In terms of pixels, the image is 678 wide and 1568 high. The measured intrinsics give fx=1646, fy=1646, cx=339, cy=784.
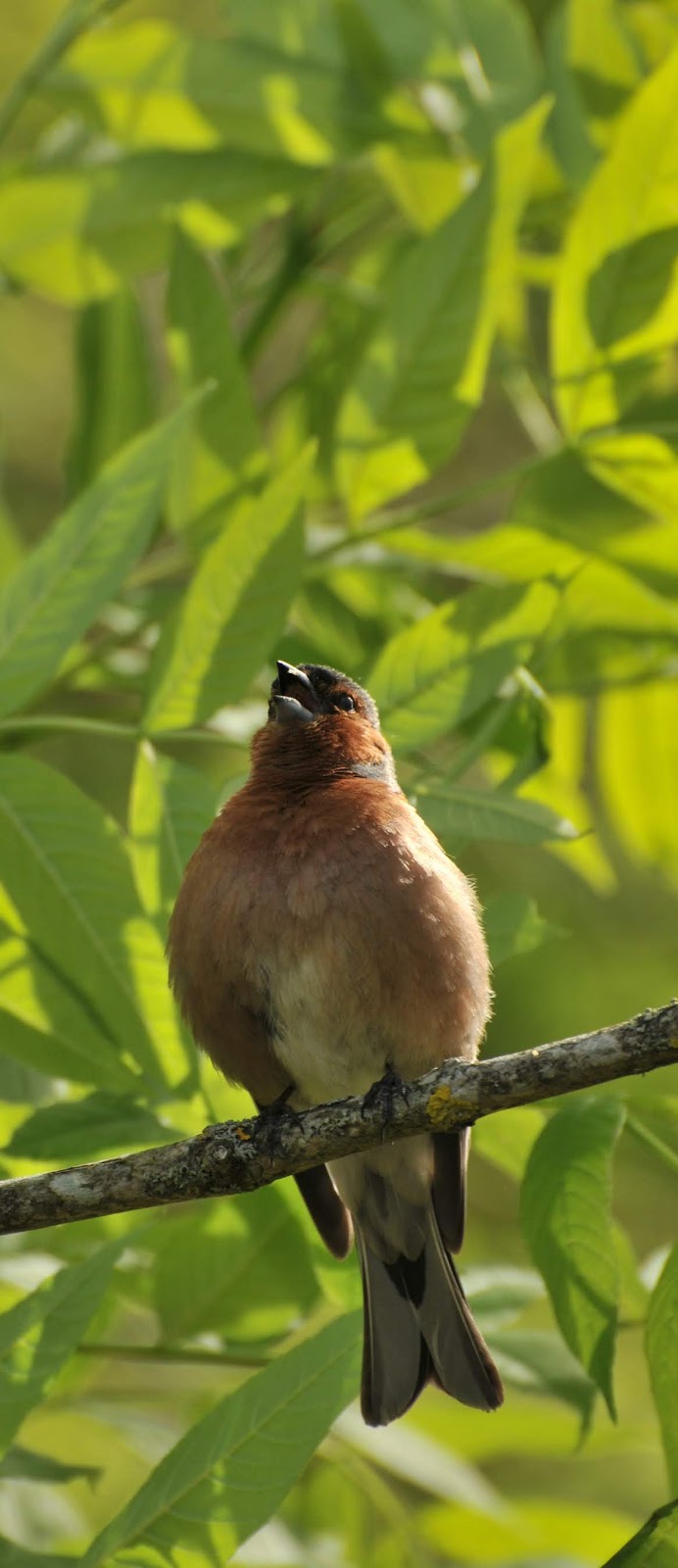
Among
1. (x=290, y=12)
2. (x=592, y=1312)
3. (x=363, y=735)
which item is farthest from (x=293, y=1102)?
(x=290, y=12)

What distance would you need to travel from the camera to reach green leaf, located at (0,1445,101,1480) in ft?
11.7

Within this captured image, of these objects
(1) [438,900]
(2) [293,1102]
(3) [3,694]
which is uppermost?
(3) [3,694]

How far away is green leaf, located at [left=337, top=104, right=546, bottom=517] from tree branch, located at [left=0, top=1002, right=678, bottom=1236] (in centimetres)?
181

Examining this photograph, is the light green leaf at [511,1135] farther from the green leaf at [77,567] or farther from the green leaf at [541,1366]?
the green leaf at [77,567]

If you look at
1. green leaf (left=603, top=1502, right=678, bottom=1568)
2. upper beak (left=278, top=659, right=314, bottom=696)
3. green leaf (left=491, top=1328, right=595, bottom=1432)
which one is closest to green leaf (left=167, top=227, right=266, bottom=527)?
upper beak (left=278, top=659, right=314, bottom=696)

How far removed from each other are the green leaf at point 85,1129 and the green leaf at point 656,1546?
1230 mm

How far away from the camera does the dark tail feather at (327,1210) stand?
4043 mm

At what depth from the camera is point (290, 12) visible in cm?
463

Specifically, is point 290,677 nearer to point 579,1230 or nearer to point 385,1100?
point 385,1100

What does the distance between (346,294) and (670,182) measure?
145cm

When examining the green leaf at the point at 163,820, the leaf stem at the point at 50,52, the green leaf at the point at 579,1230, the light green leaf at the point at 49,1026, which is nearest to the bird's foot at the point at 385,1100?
the green leaf at the point at 579,1230

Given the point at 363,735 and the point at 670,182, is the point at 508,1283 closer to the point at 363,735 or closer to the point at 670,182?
the point at 363,735

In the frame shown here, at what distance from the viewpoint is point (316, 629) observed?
506cm

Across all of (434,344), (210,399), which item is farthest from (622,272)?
(210,399)
